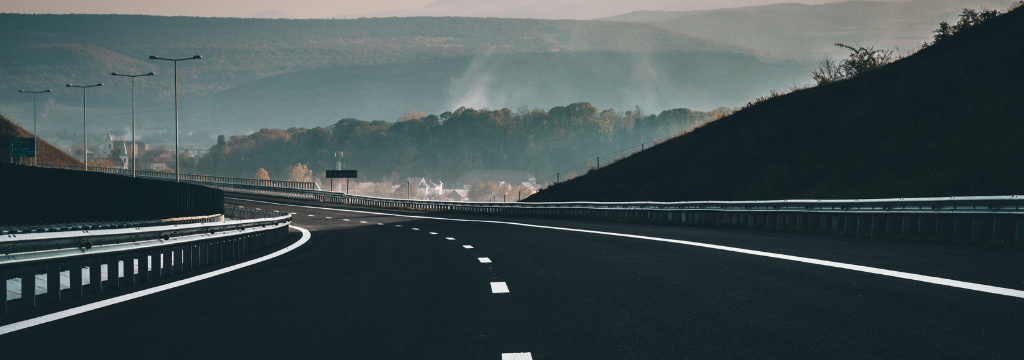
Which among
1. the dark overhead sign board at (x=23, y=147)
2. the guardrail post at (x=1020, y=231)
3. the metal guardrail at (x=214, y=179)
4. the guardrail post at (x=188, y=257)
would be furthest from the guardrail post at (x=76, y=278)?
the dark overhead sign board at (x=23, y=147)

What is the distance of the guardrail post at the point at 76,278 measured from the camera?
8.86 m

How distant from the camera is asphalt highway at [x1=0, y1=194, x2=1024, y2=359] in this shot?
231 inches

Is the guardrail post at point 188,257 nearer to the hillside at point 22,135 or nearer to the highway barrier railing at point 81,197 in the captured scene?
the highway barrier railing at point 81,197

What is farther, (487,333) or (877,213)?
(877,213)

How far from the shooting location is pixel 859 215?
17.5 meters

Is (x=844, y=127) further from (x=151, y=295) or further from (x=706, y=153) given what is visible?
(x=151, y=295)

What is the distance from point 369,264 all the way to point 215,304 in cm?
476

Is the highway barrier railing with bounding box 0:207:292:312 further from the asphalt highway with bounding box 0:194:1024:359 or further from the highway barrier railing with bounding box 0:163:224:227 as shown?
the highway barrier railing with bounding box 0:163:224:227

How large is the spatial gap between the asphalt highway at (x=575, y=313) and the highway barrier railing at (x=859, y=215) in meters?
1.61

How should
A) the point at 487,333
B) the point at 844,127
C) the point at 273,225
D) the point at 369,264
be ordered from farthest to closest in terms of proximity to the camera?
1. the point at 844,127
2. the point at 273,225
3. the point at 369,264
4. the point at 487,333

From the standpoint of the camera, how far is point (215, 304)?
27.6 feet

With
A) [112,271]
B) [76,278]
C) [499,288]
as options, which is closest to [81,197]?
[112,271]

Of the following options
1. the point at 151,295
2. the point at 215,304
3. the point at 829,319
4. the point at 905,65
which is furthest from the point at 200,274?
the point at 905,65

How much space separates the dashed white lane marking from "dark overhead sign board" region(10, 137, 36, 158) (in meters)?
85.7
